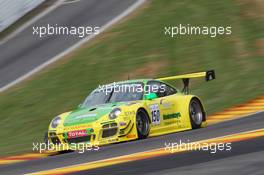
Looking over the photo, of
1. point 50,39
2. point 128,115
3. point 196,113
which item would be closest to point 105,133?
point 128,115

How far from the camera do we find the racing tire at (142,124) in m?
13.8

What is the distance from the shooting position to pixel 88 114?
1389 centimetres

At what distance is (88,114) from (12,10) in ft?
62.4

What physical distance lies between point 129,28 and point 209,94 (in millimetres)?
7550

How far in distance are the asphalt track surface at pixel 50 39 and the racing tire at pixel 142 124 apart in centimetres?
1230

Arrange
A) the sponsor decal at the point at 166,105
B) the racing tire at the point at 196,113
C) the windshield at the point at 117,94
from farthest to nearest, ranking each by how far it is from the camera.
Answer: the racing tire at the point at 196,113, the sponsor decal at the point at 166,105, the windshield at the point at 117,94

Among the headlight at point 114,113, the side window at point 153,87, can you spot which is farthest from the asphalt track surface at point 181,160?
the side window at point 153,87

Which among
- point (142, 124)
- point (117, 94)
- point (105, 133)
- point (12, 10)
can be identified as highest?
point (12, 10)

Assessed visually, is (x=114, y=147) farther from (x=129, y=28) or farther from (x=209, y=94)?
(x=129, y=28)

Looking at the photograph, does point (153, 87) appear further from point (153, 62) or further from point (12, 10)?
point (12, 10)

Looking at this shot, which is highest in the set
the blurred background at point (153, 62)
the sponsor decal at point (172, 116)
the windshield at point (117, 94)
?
the blurred background at point (153, 62)

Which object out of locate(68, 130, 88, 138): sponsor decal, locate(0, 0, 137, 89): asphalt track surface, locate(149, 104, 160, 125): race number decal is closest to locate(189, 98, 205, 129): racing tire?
locate(149, 104, 160, 125): race number decal

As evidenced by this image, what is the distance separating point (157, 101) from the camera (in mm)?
14781

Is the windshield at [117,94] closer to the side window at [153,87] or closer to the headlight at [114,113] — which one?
the side window at [153,87]
